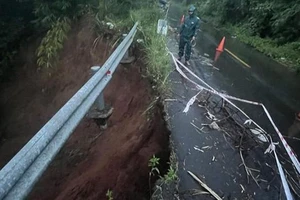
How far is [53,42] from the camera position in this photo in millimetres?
7520

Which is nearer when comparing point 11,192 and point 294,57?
point 11,192

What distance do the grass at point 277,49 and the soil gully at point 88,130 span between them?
9791mm

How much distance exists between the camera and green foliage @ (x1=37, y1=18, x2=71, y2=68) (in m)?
7.47

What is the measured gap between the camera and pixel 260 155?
13.9 ft

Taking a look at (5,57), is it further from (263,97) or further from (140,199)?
(263,97)

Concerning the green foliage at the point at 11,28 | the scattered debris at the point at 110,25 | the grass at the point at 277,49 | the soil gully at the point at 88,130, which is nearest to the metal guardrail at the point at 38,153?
the soil gully at the point at 88,130

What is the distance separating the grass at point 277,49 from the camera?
520 inches

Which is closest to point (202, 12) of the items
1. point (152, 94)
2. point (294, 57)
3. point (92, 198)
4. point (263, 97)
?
point (294, 57)

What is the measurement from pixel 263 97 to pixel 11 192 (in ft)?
25.7

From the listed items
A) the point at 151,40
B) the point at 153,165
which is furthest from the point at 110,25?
the point at 153,165

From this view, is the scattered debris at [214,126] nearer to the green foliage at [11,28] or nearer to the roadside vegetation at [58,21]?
the roadside vegetation at [58,21]

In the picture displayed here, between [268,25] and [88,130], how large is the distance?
16.8 m

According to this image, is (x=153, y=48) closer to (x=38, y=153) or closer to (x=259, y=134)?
(x=259, y=134)

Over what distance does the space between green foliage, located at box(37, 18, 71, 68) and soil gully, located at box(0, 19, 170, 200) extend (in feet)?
0.90
